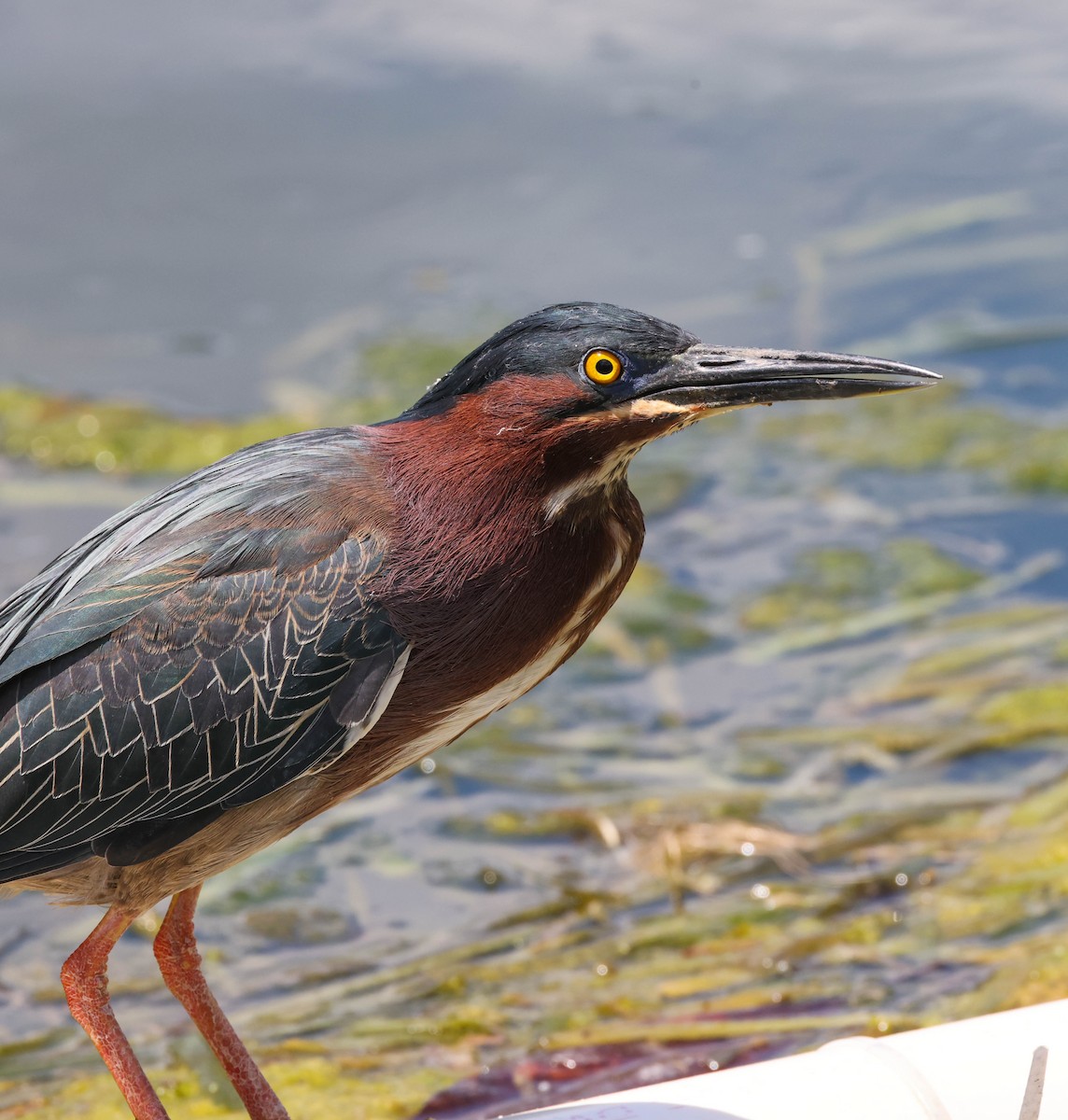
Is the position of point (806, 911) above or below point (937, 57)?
below

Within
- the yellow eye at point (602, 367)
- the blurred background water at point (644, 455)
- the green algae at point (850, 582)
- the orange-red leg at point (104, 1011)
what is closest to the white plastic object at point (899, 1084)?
the orange-red leg at point (104, 1011)

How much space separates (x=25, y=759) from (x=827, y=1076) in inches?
66.4

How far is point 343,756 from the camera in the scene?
339 centimetres

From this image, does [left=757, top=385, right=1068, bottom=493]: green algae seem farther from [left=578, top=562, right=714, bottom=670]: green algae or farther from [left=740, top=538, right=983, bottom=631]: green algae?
[left=578, top=562, right=714, bottom=670]: green algae

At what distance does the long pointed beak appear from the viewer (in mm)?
3100

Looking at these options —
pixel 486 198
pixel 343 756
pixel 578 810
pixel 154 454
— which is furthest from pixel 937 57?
pixel 343 756

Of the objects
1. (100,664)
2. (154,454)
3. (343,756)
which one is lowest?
(343,756)

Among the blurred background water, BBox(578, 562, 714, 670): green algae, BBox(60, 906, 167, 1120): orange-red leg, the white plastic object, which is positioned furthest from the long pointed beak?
BBox(578, 562, 714, 670): green algae

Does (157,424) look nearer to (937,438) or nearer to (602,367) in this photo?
(937,438)

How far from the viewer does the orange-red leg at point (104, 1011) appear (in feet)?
11.8

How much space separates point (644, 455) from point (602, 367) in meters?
5.58

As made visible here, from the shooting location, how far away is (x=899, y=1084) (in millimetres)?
2910

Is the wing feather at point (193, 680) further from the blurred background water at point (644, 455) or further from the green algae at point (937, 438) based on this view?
the green algae at point (937, 438)

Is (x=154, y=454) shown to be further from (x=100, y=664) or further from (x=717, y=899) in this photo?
(x=100, y=664)
